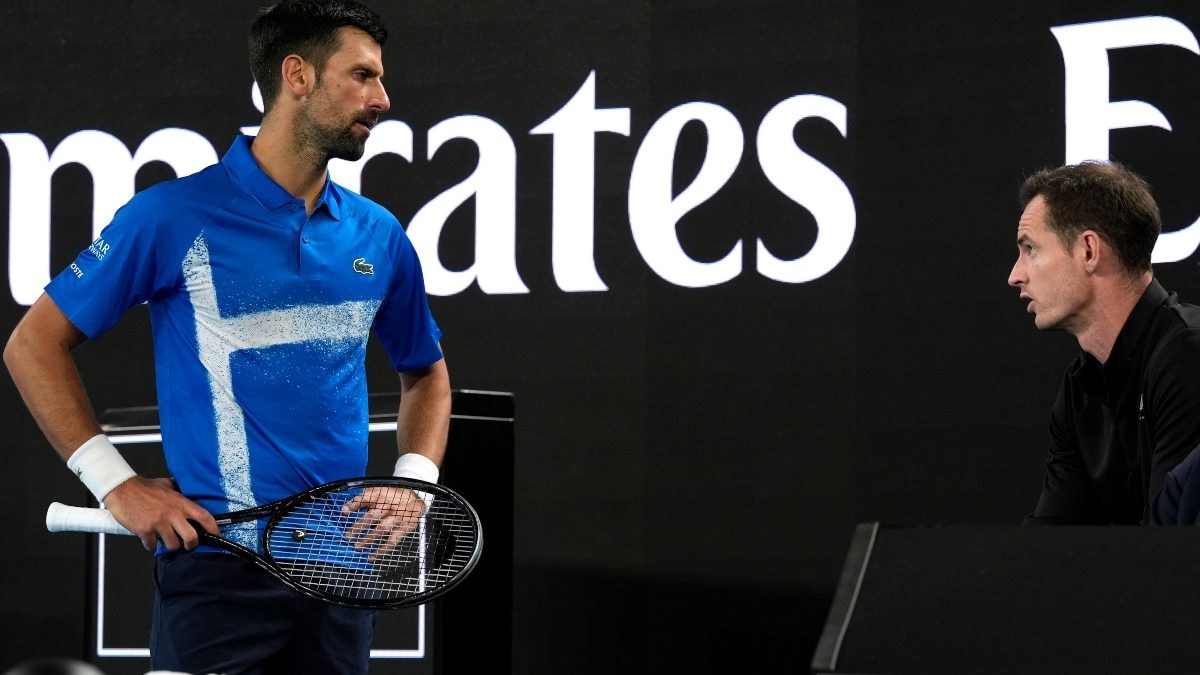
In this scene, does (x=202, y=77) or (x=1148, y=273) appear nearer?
(x=1148, y=273)

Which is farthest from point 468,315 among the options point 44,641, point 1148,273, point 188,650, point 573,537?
point 188,650

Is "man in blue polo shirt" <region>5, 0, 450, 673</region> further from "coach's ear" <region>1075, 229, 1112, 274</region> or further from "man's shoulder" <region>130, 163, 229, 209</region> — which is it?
"coach's ear" <region>1075, 229, 1112, 274</region>

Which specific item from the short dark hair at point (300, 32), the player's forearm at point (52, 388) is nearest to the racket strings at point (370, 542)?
the player's forearm at point (52, 388)

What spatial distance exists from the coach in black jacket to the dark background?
0.74m

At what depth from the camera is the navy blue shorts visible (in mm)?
1854

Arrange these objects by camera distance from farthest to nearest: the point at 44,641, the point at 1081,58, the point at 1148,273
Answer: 1. the point at 44,641
2. the point at 1081,58
3. the point at 1148,273

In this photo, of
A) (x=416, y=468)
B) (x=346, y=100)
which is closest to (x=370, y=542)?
(x=416, y=468)

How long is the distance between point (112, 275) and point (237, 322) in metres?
0.17

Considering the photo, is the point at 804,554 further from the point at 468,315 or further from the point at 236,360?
the point at 236,360

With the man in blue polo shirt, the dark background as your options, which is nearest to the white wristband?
the man in blue polo shirt

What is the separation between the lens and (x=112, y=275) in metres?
1.91

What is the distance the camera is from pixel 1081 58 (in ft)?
11.1

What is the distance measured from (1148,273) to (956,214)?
0.89 m

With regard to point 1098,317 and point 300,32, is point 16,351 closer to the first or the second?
point 300,32
